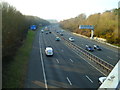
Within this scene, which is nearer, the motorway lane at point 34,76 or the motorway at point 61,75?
the motorway lane at point 34,76

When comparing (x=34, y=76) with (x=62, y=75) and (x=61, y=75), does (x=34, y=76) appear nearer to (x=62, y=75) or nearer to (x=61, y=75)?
(x=61, y=75)

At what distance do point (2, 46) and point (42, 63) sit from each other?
9.25 m

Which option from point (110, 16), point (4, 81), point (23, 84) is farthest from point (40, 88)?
point (110, 16)

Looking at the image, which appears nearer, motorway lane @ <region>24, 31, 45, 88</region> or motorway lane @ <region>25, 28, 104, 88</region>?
motorway lane @ <region>24, 31, 45, 88</region>

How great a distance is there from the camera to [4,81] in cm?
1927

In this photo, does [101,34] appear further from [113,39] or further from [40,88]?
[40,88]

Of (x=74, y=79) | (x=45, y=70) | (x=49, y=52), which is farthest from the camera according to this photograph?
(x=49, y=52)

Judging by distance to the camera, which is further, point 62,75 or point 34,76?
point 62,75

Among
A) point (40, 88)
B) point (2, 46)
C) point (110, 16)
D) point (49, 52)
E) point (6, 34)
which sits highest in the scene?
point (110, 16)

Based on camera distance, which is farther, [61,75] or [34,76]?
[61,75]

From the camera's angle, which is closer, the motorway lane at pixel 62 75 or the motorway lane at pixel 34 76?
the motorway lane at pixel 34 76

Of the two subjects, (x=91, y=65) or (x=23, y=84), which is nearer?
(x=23, y=84)

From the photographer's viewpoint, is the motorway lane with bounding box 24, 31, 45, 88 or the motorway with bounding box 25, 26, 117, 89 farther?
the motorway with bounding box 25, 26, 117, 89

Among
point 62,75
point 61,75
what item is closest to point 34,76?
point 61,75
